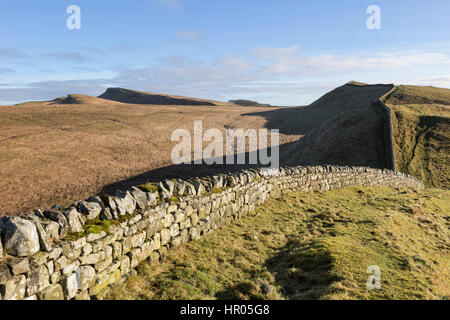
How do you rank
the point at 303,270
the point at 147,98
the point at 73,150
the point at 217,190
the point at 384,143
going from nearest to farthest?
the point at 303,270
the point at 217,190
the point at 73,150
the point at 384,143
the point at 147,98

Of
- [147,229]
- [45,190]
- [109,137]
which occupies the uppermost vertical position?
→ [109,137]

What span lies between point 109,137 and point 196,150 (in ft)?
41.3

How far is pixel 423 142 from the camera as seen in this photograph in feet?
120

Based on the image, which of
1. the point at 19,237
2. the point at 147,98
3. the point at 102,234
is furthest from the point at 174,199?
the point at 147,98

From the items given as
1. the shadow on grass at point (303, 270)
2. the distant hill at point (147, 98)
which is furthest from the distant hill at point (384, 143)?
the distant hill at point (147, 98)

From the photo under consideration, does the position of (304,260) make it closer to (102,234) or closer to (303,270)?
(303,270)

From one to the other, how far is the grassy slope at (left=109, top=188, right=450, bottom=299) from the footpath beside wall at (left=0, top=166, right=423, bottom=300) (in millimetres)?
488

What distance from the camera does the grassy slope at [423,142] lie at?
32.4m

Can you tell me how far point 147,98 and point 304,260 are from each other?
14921 cm

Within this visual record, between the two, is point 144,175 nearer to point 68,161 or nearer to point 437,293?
point 68,161

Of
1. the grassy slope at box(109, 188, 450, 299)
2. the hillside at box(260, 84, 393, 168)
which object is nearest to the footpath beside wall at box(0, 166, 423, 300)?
the grassy slope at box(109, 188, 450, 299)
